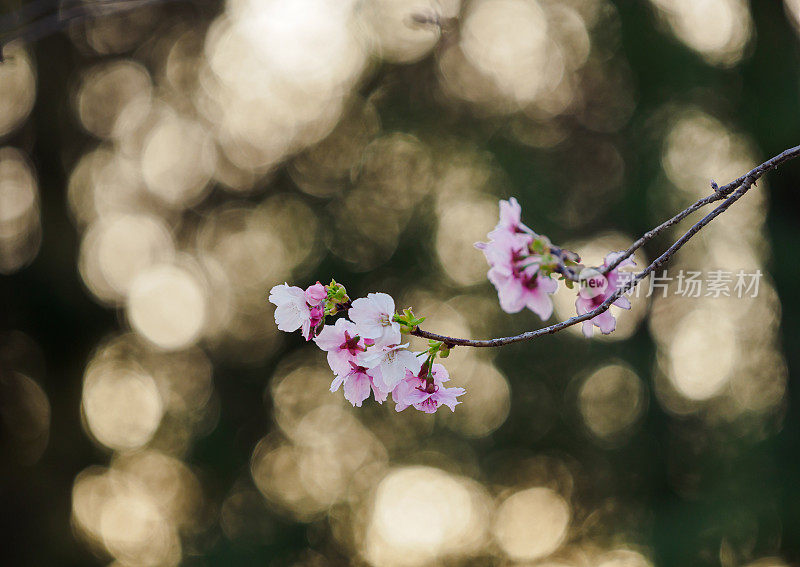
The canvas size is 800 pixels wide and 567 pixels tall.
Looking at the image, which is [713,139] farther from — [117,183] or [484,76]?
[117,183]

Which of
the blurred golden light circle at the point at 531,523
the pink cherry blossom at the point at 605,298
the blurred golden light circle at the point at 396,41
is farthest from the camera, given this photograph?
the blurred golden light circle at the point at 531,523

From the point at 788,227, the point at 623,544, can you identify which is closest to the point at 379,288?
the point at 623,544

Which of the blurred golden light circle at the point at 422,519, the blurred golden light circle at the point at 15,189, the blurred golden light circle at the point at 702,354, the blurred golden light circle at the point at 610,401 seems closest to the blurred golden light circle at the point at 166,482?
the blurred golden light circle at the point at 422,519

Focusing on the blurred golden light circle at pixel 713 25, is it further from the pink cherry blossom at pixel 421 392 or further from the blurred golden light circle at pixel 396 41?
the pink cherry blossom at pixel 421 392

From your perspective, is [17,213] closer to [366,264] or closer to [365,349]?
[366,264]

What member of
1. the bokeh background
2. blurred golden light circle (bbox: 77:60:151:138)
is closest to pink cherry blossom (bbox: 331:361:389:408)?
the bokeh background

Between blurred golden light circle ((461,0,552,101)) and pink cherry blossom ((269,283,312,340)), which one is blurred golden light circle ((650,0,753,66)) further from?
pink cherry blossom ((269,283,312,340))
